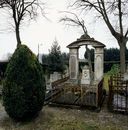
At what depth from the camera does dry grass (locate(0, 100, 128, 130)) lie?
7.48m

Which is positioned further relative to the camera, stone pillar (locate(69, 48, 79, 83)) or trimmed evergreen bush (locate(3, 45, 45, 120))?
stone pillar (locate(69, 48, 79, 83))

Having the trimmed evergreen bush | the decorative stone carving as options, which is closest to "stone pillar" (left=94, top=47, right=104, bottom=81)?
the decorative stone carving

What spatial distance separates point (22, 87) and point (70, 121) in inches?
74.5

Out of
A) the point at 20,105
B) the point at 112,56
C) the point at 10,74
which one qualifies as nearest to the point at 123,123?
the point at 20,105

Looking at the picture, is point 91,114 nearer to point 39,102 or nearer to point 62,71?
point 39,102

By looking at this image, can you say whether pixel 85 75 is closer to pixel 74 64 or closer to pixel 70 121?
pixel 74 64

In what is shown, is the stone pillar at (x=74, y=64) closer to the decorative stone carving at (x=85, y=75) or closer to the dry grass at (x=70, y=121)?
the decorative stone carving at (x=85, y=75)

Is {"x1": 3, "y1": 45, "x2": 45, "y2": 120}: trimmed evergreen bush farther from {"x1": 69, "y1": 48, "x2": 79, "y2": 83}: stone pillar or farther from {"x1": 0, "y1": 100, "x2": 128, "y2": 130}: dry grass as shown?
{"x1": 69, "y1": 48, "x2": 79, "y2": 83}: stone pillar

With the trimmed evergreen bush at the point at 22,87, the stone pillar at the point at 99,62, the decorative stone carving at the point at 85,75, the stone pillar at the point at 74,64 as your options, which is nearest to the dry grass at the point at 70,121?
the trimmed evergreen bush at the point at 22,87

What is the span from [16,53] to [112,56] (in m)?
30.2

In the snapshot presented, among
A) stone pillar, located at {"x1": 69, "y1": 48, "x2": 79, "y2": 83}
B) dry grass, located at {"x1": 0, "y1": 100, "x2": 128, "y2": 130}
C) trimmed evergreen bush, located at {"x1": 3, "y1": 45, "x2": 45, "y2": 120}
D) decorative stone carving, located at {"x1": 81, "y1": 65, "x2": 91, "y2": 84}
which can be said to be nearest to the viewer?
dry grass, located at {"x1": 0, "y1": 100, "x2": 128, "y2": 130}

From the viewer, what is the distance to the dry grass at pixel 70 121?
748 centimetres

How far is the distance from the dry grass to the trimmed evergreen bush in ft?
1.15

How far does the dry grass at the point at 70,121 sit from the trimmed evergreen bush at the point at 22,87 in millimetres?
350
